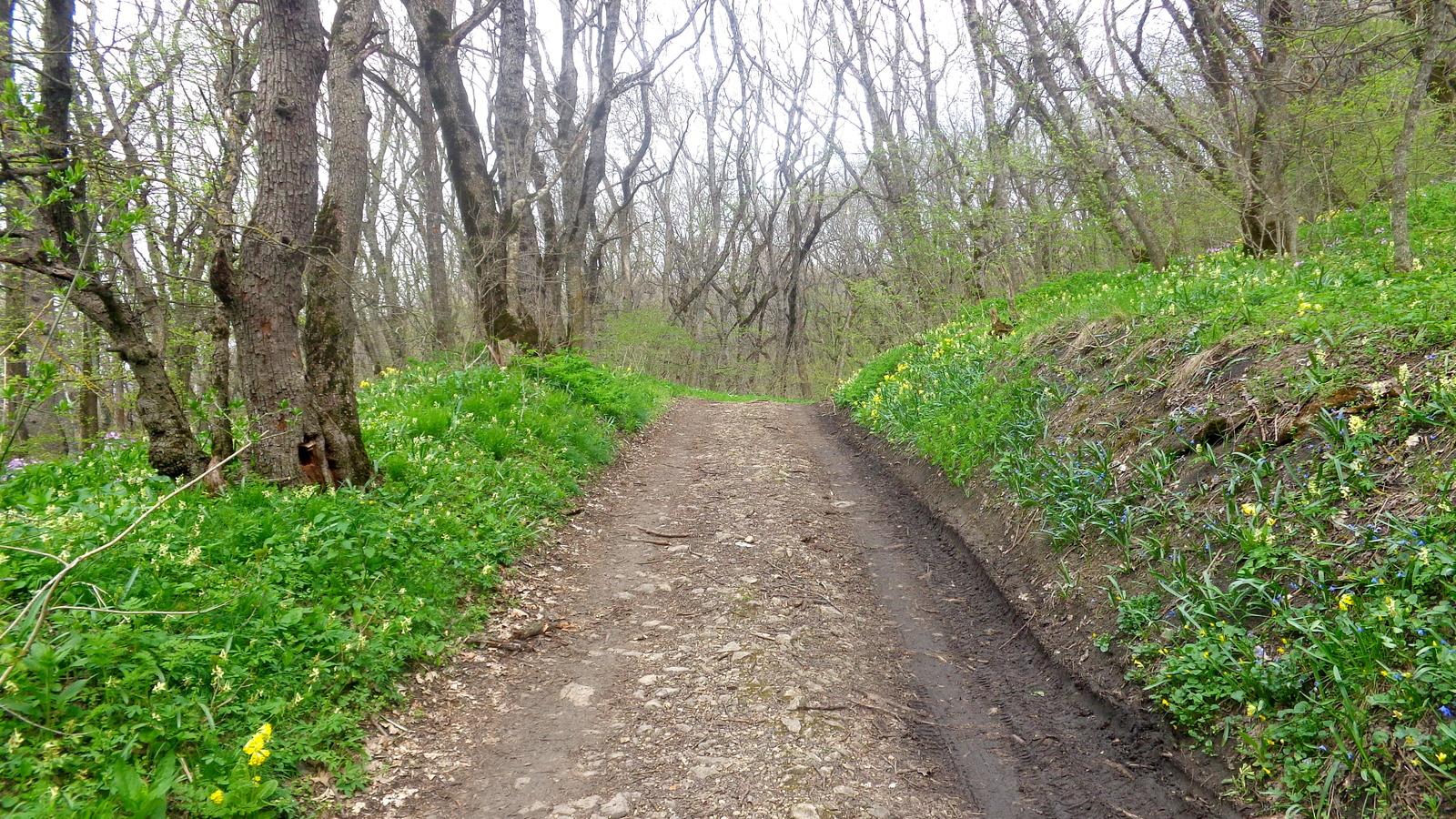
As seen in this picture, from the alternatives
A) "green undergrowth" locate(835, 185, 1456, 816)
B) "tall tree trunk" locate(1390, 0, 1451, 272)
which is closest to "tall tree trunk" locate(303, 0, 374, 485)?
"green undergrowth" locate(835, 185, 1456, 816)

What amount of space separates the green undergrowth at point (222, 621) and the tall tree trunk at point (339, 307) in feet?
1.15

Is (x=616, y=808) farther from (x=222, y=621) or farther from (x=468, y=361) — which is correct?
(x=468, y=361)

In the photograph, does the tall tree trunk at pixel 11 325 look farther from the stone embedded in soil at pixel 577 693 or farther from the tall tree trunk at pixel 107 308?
the stone embedded in soil at pixel 577 693

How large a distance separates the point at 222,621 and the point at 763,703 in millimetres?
2492

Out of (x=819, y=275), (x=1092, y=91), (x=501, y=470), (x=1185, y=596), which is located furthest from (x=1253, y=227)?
(x=819, y=275)

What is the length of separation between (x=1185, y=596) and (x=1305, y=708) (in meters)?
0.78

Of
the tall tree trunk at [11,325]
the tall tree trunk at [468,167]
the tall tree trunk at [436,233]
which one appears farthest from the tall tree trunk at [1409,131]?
the tall tree trunk at [436,233]

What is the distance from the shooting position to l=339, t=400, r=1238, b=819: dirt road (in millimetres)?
2844

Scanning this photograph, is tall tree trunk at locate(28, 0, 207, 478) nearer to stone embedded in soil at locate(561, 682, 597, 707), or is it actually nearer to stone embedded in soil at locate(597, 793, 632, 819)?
stone embedded in soil at locate(561, 682, 597, 707)

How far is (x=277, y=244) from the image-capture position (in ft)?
14.8

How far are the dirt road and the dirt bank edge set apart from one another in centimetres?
6

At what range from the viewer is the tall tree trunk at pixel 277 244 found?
14.7ft

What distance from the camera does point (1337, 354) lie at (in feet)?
12.7

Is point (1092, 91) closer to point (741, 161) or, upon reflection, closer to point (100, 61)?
point (100, 61)
